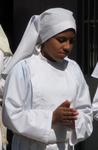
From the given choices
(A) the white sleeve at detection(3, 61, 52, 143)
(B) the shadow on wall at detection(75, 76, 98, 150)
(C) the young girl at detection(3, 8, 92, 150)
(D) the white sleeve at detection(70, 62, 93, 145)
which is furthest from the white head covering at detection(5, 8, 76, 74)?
(B) the shadow on wall at detection(75, 76, 98, 150)

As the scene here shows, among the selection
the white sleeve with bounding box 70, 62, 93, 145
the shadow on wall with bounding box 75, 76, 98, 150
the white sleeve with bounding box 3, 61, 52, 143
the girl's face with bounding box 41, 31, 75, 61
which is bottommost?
the shadow on wall with bounding box 75, 76, 98, 150

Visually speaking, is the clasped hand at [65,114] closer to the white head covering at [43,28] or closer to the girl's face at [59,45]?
the girl's face at [59,45]

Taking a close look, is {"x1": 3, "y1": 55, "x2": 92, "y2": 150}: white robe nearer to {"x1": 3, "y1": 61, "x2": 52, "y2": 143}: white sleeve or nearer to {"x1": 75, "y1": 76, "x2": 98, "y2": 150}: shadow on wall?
{"x1": 3, "y1": 61, "x2": 52, "y2": 143}: white sleeve

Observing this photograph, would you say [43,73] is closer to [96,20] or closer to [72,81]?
[72,81]

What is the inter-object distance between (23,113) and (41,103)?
0.15 m

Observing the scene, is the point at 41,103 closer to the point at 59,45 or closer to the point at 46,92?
the point at 46,92

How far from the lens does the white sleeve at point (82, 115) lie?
185 inches

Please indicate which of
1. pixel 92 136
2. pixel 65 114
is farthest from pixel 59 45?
pixel 92 136

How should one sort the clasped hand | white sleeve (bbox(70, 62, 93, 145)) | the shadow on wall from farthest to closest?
1. the shadow on wall
2. white sleeve (bbox(70, 62, 93, 145))
3. the clasped hand

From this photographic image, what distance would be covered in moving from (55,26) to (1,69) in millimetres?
1033

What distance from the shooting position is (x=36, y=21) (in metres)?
4.84

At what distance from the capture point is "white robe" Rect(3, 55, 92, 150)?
181 inches

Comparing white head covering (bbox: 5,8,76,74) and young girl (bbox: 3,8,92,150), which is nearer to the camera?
young girl (bbox: 3,8,92,150)

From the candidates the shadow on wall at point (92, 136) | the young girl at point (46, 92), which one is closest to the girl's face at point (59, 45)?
the young girl at point (46, 92)
